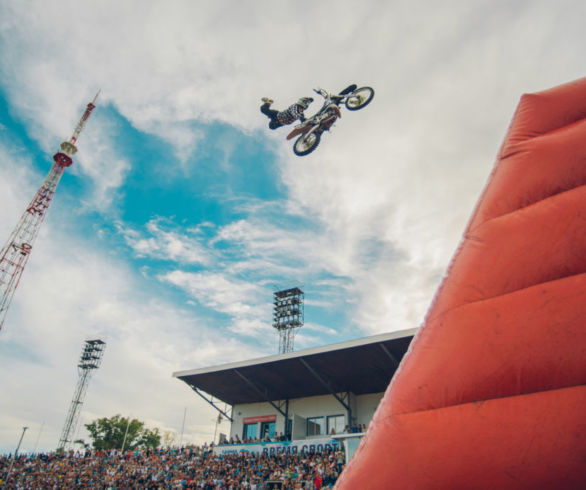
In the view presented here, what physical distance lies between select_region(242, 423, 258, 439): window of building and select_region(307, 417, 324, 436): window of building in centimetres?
473

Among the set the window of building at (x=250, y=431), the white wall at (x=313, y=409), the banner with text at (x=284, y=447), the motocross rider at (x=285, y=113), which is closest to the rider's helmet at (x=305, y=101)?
the motocross rider at (x=285, y=113)

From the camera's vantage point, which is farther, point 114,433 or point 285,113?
point 114,433

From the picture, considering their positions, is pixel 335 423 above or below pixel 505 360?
above

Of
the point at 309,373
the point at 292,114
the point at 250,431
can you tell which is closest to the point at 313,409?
the point at 309,373

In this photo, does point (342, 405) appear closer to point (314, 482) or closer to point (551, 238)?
point (314, 482)

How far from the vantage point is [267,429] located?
89.3 ft

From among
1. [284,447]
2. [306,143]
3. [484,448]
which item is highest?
[306,143]

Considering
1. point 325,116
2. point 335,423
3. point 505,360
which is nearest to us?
point 505,360

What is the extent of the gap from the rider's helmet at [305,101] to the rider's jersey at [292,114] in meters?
0.11

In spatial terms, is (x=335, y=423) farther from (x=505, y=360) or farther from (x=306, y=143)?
(x=505, y=360)

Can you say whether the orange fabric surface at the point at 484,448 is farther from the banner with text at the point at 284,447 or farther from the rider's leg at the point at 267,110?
the banner with text at the point at 284,447

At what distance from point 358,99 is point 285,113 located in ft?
8.11

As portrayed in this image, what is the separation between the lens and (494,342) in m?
2.71

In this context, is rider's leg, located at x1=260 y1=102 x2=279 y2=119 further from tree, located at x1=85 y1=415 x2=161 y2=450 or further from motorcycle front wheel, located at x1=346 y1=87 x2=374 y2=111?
tree, located at x1=85 y1=415 x2=161 y2=450
